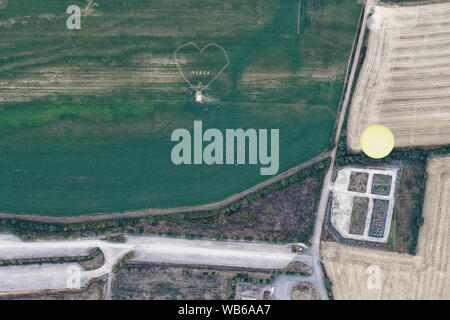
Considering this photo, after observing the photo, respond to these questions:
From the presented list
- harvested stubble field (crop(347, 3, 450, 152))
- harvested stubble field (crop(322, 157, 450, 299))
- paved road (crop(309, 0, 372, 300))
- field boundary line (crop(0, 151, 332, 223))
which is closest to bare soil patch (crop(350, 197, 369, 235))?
harvested stubble field (crop(322, 157, 450, 299))

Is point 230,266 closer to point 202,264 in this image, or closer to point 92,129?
point 202,264

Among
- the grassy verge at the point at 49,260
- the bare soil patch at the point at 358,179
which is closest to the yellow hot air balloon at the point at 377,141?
the bare soil patch at the point at 358,179

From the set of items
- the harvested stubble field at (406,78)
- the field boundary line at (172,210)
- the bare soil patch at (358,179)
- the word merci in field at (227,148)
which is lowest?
the field boundary line at (172,210)

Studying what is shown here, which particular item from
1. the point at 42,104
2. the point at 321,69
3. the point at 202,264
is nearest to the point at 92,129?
the point at 42,104

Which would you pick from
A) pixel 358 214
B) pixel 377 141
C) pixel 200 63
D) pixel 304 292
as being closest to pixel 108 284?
pixel 304 292

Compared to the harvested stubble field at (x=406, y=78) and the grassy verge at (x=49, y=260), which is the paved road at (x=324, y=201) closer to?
the harvested stubble field at (x=406, y=78)
